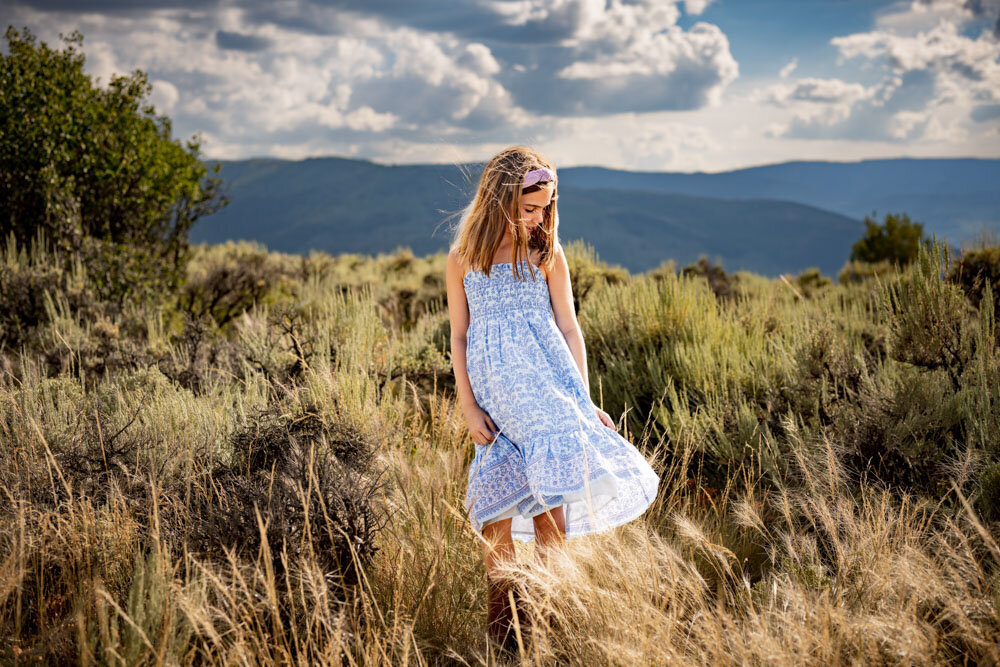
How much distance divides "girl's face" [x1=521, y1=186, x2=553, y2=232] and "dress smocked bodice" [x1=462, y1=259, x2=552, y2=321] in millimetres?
170

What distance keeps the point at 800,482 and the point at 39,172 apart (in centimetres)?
771

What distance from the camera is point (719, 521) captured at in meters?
3.49

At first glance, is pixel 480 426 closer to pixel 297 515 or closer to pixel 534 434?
pixel 534 434

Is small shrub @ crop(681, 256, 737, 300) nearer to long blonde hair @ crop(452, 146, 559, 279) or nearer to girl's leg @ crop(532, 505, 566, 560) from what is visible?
long blonde hair @ crop(452, 146, 559, 279)

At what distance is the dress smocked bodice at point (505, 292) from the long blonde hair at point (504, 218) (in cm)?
3

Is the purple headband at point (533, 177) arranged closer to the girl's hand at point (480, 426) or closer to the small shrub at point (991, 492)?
the girl's hand at point (480, 426)

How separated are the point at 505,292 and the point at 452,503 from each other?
3.86 ft

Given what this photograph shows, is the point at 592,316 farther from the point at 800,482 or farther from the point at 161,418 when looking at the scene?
the point at 161,418

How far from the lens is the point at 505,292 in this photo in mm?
2842

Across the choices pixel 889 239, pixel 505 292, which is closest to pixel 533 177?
pixel 505 292

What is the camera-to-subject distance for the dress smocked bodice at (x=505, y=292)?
284cm

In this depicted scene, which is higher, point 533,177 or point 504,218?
point 533,177

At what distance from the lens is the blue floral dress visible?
2467mm

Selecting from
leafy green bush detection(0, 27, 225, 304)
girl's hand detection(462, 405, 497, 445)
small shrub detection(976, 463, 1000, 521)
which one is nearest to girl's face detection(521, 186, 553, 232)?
girl's hand detection(462, 405, 497, 445)
